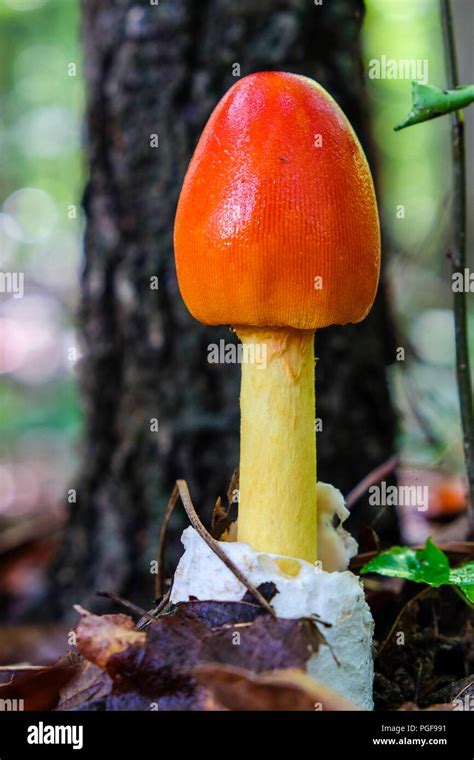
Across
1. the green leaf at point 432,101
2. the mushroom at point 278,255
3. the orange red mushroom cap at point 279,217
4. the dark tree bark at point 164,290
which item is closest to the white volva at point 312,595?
the mushroom at point 278,255

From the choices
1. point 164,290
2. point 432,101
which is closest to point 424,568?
point 432,101

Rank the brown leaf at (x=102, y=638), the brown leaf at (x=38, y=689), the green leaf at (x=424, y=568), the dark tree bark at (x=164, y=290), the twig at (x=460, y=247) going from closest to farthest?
the brown leaf at (x=102, y=638)
the brown leaf at (x=38, y=689)
the green leaf at (x=424, y=568)
the twig at (x=460, y=247)
the dark tree bark at (x=164, y=290)

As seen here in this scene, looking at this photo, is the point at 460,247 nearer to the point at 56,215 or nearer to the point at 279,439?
the point at 279,439

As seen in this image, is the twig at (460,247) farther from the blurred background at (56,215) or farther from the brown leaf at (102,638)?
the blurred background at (56,215)

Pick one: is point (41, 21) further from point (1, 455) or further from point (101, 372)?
point (101, 372)

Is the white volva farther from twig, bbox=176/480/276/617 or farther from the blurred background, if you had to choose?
the blurred background

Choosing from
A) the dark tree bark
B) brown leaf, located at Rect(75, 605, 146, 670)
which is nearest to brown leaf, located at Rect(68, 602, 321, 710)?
brown leaf, located at Rect(75, 605, 146, 670)
